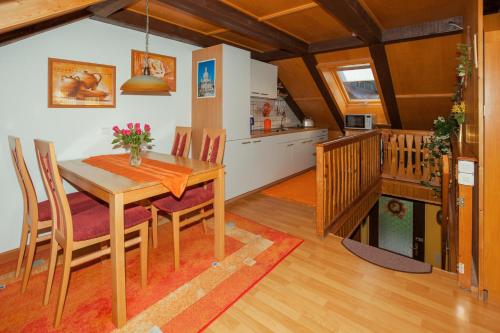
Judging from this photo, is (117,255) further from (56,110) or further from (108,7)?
(108,7)

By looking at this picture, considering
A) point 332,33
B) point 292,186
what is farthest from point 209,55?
point 292,186

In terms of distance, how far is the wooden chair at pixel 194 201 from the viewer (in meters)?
2.31

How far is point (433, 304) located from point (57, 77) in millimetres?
3572

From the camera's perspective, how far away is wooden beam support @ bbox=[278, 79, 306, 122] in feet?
18.9

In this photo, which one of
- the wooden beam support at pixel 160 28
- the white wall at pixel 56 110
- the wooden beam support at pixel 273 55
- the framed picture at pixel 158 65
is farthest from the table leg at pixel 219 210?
the wooden beam support at pixel 273 55

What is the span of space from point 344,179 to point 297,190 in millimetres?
1305

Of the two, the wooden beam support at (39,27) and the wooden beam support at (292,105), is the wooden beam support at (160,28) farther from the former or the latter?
the wooden beam support at (292,105)

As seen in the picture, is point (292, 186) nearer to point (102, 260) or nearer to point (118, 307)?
point (102, 260)

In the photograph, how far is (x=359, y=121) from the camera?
5141 mm

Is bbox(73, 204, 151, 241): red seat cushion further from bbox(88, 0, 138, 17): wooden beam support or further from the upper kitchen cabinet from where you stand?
the upper kitchen cabinet

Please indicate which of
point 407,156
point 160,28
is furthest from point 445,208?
point 160,28

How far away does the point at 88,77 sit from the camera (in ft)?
9.27

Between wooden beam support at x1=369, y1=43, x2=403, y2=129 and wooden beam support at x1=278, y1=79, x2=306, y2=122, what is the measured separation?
1848 millimetres

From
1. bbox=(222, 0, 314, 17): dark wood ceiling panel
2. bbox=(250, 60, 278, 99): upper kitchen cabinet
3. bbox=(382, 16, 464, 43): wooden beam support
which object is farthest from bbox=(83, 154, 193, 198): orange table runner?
bbox=(382, 16, 464, 43): wooden beam support
